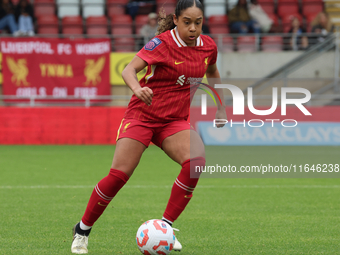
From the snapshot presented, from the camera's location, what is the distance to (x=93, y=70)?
15.0 m

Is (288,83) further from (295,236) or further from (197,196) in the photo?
(295,236)

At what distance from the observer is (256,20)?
16000mm

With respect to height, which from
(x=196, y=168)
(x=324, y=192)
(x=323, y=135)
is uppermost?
(x=196, y=168)

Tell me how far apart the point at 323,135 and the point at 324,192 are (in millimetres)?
6101

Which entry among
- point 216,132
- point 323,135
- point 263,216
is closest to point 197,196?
point 263,216

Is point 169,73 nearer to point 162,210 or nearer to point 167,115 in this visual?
point 167,115

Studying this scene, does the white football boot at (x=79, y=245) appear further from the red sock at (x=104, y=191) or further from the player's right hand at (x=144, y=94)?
the player's right hand at (x=144, y=94)

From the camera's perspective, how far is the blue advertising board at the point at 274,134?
41.2 feet

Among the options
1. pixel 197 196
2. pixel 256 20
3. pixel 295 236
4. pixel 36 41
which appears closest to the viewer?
pixel 295 236

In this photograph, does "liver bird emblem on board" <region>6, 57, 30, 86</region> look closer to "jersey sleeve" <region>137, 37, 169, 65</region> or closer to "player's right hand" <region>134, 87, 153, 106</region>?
"jersey sleeve" <region>137, 37, 169, 65</region>

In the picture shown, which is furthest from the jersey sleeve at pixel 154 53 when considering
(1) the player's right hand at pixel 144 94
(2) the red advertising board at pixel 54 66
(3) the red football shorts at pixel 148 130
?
(2) the red advertising board at pixel 54 66

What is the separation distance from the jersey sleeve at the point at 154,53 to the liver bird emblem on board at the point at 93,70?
37.5 ft

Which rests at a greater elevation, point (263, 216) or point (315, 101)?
point (263, 216)

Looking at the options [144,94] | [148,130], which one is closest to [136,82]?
[144,94]
